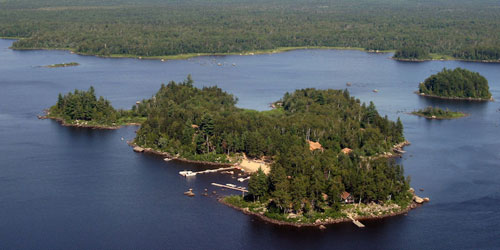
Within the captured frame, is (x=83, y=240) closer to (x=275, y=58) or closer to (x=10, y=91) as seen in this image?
(x=10, y=91)

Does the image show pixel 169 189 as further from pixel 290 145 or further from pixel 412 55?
pixel 412 55

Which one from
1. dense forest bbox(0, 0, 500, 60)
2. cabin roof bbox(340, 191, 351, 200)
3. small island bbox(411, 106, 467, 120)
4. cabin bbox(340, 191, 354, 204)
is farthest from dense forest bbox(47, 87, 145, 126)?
dense forest bbox(0, 0, 500, 60)

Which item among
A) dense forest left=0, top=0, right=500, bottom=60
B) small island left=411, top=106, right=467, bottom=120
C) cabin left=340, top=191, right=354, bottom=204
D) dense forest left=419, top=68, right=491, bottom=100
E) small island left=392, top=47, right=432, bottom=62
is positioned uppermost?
dense forest left=0, top=0, right=500, bottom=60

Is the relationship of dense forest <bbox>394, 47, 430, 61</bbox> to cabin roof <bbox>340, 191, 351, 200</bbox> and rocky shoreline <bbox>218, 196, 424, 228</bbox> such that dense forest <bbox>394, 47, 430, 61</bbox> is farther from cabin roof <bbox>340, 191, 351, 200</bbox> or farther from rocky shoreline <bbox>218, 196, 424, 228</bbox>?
cabin roof <bbox>340, 191, 351, 200</bbox>

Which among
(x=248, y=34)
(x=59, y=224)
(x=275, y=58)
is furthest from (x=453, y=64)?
Answer: (x=59, y=224)

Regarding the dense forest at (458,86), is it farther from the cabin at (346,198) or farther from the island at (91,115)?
the cabin at (346,198)

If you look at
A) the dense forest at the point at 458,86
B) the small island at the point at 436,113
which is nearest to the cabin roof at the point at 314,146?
the small island at the point at 436,113
